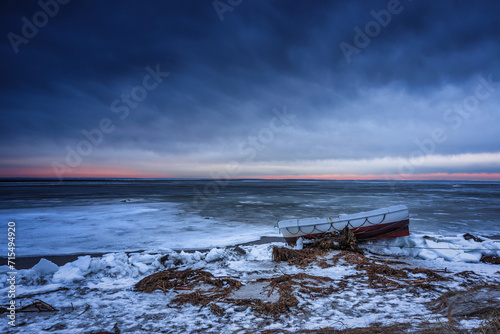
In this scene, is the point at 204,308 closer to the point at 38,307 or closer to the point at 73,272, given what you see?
the point at 38,307

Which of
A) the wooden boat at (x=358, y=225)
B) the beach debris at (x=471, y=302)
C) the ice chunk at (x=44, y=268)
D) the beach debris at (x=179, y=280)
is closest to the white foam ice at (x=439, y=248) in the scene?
the wooden boat at (x=358, y=225)

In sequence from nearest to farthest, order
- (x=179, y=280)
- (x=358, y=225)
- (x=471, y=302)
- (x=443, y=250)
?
1. (x=471, y=302)
2. (x=179, y=280)
3. (x=443, y=250)
4. (x=358, y=225)

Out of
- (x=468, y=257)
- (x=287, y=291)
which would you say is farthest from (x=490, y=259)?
(x=287, y=291)

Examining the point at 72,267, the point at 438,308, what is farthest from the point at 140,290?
the point at 438,308

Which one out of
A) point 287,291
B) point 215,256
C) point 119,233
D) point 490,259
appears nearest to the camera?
point 287,291

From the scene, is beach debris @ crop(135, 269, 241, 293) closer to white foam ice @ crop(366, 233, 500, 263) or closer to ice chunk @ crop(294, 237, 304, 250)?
ice chunk @ crop(294, 237, 304, 250)

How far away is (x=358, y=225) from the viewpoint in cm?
838

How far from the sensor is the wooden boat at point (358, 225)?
8328mm

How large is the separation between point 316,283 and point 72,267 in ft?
17.0

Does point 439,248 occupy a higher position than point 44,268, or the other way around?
point 44,268

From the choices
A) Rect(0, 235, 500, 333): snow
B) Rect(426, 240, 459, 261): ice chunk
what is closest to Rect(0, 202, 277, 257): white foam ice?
Rect(0, 235, 500, 333): snow

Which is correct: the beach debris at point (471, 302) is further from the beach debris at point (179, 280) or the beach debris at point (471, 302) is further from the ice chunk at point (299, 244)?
the ice chunk at point (299, 244)

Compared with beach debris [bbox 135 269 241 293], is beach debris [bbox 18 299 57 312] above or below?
above

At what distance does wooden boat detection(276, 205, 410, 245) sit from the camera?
27.3 feet
